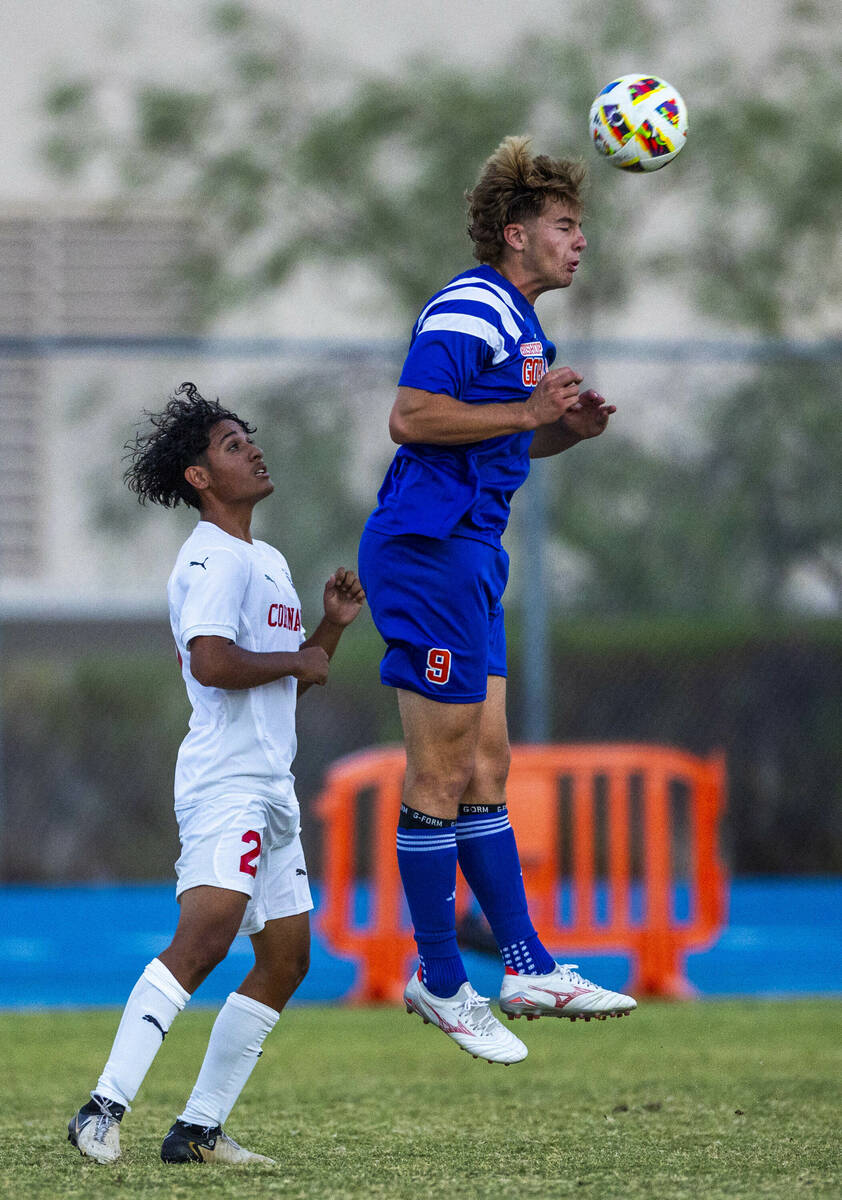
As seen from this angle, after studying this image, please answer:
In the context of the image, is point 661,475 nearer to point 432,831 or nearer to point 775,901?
point 775,901

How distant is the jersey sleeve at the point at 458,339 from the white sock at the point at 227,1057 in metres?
1.55

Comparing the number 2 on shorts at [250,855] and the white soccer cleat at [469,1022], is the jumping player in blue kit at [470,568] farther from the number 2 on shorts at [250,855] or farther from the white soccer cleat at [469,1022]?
the number 2 on shorts at [250,855]

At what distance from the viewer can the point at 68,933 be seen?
30.8 feet

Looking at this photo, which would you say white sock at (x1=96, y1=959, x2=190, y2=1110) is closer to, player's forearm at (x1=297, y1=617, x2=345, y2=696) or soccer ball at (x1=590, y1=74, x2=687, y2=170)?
player's forearm at (x1=297, y1=617, x2=345, y2=696)

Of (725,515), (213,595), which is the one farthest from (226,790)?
(725,515)

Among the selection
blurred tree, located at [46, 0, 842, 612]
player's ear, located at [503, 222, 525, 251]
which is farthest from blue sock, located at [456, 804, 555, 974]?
blurred tree, located at [46, 0, 842, 612]

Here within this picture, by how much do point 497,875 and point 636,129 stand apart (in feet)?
6.54

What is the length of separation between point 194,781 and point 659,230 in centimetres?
1281

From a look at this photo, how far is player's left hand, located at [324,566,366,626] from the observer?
161 inches

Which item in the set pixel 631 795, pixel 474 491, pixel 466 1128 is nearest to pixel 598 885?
pixel 631 795

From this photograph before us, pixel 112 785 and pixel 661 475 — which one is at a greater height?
pixel 661 475

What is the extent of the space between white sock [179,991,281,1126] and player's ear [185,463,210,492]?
4.11ft

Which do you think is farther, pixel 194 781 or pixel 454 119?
pixel 454 119

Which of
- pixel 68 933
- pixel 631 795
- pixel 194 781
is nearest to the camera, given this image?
pixel 194 781
